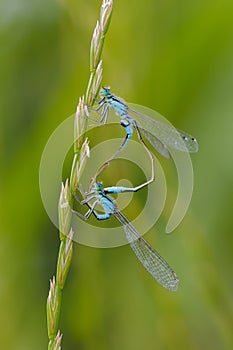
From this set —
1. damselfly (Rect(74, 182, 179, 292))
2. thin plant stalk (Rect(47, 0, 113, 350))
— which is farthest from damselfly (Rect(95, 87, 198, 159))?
thin plant stalk (Rect(47, 0, 113, 350))

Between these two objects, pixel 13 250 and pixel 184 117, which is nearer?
pixel 13 250

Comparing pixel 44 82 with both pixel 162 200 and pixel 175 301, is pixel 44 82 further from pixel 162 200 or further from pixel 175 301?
pixel 175 301

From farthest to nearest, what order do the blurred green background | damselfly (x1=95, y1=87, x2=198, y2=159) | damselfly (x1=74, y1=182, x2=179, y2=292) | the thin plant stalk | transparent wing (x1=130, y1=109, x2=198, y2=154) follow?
the blurred green background, transparent wing (x1=130, y1=109, x2=198, y2=154), damselfly (x1=95, y1=87, x2=198, y2=159), damselfly (x1=74, y1=182, x2=179, y2=292), the thin plant stalk

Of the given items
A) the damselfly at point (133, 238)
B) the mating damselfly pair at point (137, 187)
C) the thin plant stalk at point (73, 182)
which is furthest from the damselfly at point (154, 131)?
the thin plant stalk at point (73, 182)

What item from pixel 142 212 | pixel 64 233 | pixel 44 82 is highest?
pixel 44 82

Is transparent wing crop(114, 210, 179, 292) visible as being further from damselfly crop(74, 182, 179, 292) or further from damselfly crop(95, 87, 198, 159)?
damselfly crop(95, 87, 198, 159)

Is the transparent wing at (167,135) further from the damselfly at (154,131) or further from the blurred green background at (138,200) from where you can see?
the blurred green background at (138,200)

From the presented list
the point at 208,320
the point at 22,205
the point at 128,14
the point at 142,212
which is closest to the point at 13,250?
the point at 22,205
